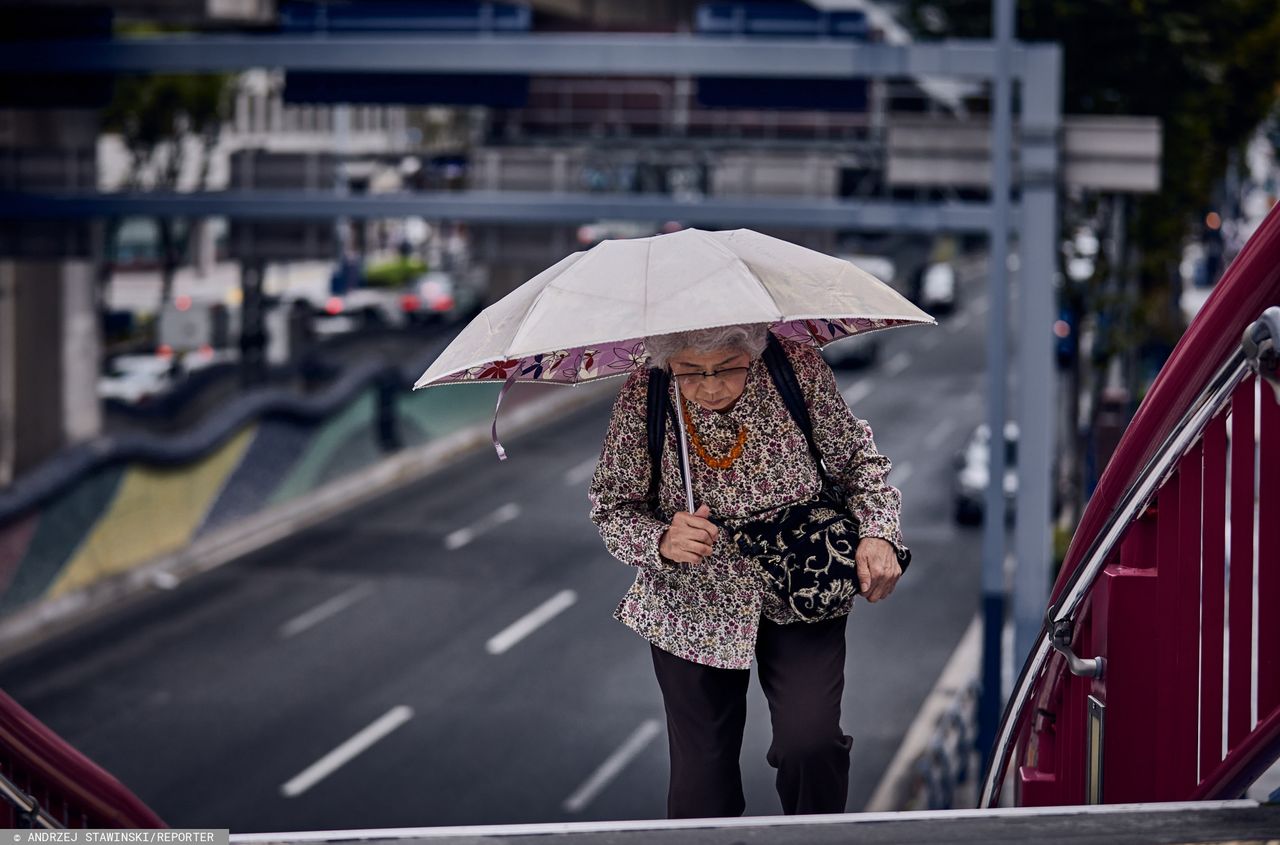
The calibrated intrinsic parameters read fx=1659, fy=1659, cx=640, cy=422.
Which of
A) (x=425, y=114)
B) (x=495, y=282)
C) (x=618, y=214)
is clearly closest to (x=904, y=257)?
(x=495, y=282)

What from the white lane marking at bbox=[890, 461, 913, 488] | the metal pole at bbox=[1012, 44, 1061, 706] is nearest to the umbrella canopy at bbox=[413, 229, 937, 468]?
the metal pole at bbox=[1012, 44, 1061, 706]

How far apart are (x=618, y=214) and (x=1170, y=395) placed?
16.7 meters

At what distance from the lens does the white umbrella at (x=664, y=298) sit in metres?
3.89

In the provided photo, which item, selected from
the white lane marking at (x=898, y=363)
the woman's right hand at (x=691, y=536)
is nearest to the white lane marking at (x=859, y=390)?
the white lane marking at (x=898, y=363)

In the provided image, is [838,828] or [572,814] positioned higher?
[838,828]

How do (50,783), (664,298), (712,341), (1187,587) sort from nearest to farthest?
1. (1187,587)
2. (664,298)
3. (712,341)
4. (50,783)

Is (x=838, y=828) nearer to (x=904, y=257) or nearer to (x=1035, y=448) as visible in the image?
(x=1035, y=448)

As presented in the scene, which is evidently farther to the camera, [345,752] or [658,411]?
[345,752]

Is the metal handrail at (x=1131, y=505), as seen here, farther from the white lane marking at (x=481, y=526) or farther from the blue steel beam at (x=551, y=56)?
the white lane marking at (x=481, y=526)

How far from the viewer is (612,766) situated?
673 inches

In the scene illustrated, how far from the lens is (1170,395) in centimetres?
375

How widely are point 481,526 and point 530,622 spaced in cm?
583

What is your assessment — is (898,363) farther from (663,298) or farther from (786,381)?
(663,298)

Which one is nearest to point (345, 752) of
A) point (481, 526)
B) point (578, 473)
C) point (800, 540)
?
point (481, 526)
